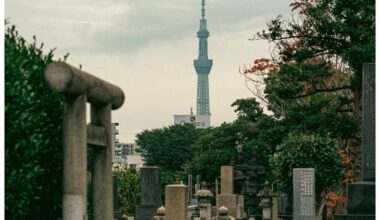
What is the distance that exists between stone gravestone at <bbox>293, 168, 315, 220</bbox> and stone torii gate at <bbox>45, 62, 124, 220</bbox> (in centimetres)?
1335

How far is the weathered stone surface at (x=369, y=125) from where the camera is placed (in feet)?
68.9

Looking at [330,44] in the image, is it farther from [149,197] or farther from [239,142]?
[239,142]

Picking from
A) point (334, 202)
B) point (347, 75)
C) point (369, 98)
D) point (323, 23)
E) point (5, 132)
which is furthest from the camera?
point (347, 75)

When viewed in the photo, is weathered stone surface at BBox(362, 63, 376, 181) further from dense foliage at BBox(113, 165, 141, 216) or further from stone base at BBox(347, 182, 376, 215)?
dense foliage at BBox(113, 165, 141, 216)

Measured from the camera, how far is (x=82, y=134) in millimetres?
11430

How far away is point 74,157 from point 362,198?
1109 centimetres

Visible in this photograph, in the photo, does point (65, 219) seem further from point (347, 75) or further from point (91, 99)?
point (347, 75)

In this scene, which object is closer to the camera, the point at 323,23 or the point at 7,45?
the point at 7,45

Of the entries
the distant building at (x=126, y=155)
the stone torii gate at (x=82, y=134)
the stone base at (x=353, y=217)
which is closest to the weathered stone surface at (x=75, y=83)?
the stone torii gate at (x=82, y=134)

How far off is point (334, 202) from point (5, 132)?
104ft

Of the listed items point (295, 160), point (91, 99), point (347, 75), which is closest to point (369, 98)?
point (91, 99)

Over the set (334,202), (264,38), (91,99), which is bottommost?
(334,202)

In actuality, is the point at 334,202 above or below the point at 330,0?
below

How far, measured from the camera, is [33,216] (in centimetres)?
1158
